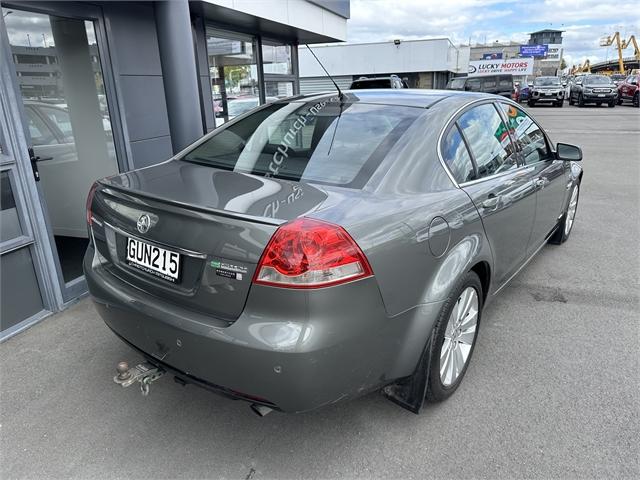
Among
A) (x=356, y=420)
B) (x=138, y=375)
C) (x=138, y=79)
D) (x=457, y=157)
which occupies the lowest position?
(x=356, y=420)

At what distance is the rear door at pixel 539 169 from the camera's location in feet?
11.4

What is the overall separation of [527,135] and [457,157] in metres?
1.45

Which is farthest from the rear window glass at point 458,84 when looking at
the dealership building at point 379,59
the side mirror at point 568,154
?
the side mirror at point 568,154

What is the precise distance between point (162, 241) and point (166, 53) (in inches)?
107

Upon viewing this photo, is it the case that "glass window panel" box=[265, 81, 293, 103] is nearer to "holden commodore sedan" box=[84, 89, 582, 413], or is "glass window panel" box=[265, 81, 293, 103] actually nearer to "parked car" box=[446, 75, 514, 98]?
"holden commodore sedan" box=[84, 89, 582, 413]

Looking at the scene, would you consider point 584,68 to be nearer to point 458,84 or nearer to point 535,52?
point 535,52

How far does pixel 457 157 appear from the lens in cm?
262

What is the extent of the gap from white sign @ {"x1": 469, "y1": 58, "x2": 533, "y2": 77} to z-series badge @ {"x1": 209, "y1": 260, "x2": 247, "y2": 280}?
45.2 m

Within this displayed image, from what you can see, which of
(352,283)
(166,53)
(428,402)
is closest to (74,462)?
(352,283)

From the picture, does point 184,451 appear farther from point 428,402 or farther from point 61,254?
point 61,254

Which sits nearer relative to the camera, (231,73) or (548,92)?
(231,73)

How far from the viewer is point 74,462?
2.21 m

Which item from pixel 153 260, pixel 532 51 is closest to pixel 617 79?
pixel 532 51

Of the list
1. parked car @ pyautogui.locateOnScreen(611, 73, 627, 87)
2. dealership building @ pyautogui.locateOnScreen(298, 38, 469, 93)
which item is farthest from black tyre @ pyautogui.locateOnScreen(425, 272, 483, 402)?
dealership building @ pyautogui.locateOnScreen(298, 38, 469, 93)
